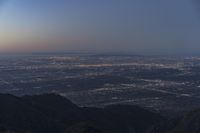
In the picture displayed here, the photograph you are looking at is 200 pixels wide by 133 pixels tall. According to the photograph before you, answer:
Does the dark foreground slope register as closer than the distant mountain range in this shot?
No

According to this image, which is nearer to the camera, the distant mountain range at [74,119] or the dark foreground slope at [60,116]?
the distant mountain range at [74,119]

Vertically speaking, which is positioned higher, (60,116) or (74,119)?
(60,116)

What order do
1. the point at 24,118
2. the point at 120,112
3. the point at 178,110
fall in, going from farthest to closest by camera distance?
1. the point at 178,110
2. the point at 120,112
3. the point at 24,118

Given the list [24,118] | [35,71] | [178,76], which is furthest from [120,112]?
[35,71]

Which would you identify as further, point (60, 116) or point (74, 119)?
point (60, 116)

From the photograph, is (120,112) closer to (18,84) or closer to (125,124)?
(125,124)
